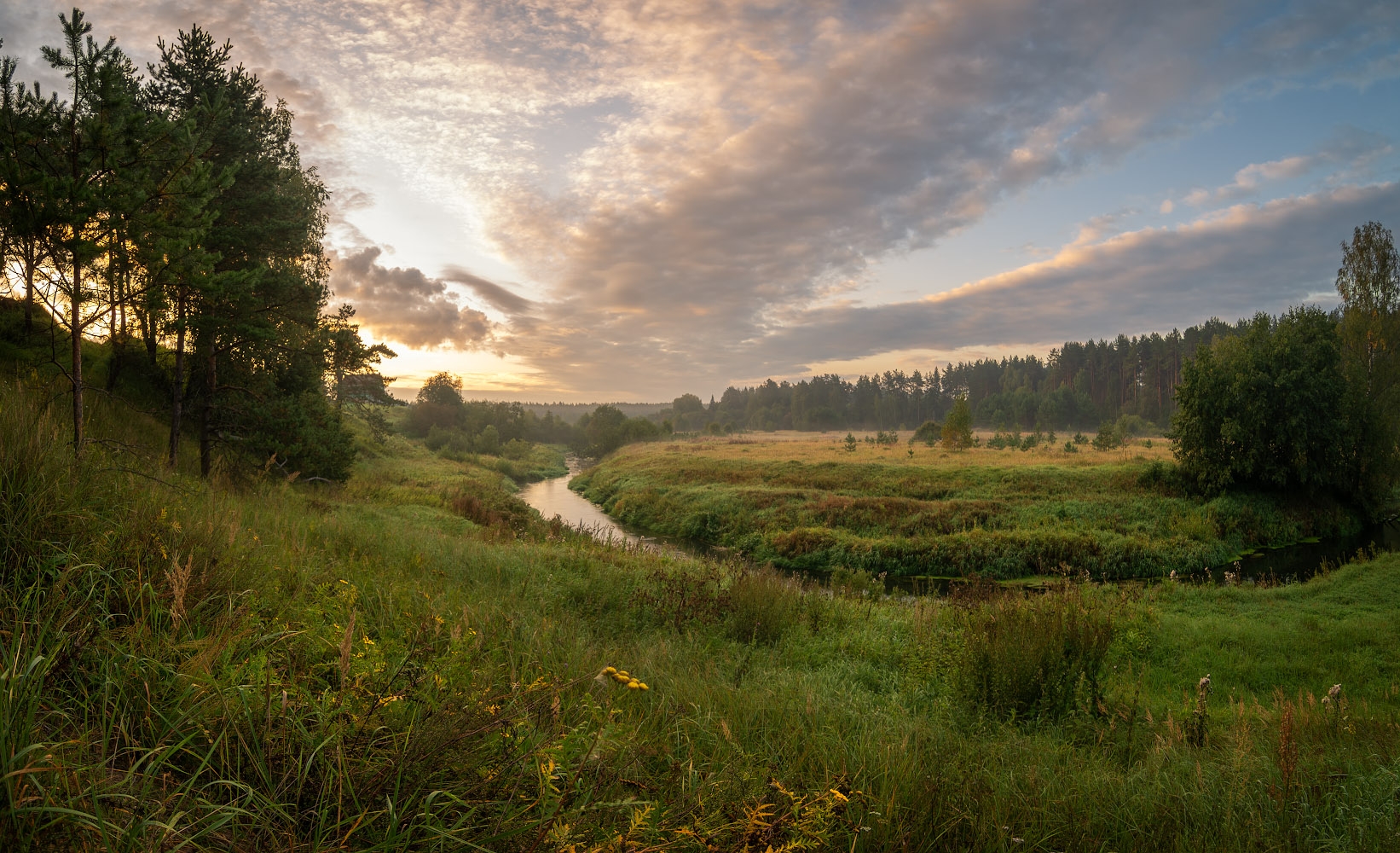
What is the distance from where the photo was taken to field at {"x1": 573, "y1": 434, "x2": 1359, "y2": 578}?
1998 cm

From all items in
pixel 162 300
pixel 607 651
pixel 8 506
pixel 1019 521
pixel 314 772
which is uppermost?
pixel 162 300

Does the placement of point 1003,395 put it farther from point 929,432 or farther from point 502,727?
point 502,727

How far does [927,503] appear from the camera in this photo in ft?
84.3

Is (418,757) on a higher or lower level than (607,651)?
higher

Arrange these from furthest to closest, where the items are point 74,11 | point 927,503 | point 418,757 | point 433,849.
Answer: point 927,503, point 74,11, point 418,757, point 433,849

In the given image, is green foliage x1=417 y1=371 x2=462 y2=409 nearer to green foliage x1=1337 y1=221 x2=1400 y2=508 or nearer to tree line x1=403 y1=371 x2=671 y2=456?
tree line x1=403 y1=371 x2=671 y2=456

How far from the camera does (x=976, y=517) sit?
23.8m

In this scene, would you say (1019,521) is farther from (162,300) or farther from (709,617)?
(162,300)

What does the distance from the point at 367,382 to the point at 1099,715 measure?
24.7 metres

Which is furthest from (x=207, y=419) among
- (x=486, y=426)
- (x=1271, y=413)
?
(x=486, y=426)

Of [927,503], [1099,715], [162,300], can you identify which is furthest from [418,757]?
[927,503]

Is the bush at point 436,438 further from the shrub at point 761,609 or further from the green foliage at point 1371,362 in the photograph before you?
the green foliage at point 1371,362

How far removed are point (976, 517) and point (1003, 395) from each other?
98.6 meters

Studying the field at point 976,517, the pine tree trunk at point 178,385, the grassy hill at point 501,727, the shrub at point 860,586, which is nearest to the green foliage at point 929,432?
the field at point 976,517
